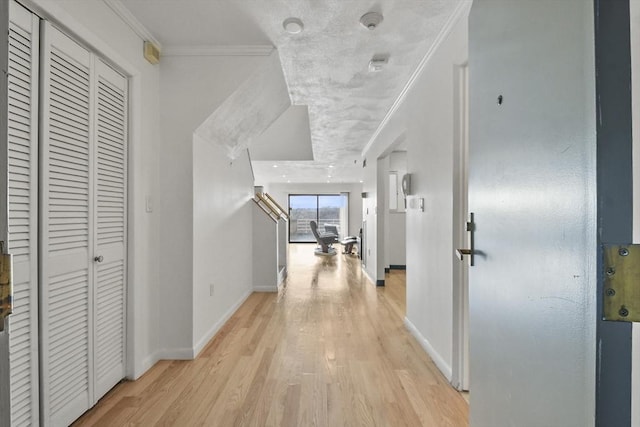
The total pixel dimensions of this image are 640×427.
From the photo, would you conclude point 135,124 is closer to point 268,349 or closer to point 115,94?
point 115,94

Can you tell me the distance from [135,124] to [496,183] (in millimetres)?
2167

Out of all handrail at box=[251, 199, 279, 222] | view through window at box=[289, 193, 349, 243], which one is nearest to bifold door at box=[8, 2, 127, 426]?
handrail at box=[251, 199, 279, 222]

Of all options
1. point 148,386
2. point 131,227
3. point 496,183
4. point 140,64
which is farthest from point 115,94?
point 496,183

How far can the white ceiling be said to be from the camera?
1809 mm

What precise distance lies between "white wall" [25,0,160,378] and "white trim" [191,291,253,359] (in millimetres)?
289

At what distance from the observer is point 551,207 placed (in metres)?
0.71

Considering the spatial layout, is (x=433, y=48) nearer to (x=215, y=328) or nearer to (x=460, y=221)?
(x=460, y=221)

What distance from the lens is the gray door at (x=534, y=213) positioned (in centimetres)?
59

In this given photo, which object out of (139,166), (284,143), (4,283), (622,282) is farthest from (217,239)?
(284,143)

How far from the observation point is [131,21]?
1956 mm

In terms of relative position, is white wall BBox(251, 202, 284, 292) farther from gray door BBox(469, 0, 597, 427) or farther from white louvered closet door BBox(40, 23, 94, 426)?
gray door BBox(469, 0, 597, 427)

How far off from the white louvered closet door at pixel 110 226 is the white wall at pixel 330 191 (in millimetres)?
9615

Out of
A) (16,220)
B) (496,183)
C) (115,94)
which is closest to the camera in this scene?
(496,183)

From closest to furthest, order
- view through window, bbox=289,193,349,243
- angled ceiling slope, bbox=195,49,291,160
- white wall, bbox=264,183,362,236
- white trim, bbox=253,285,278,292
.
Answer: angled ceiling slope, bbox=195,49,291,160, white trim, bbox=253,285,278,292, white wall, bbox=264,183,362,236, view through window, bbox=289,193,349,243
